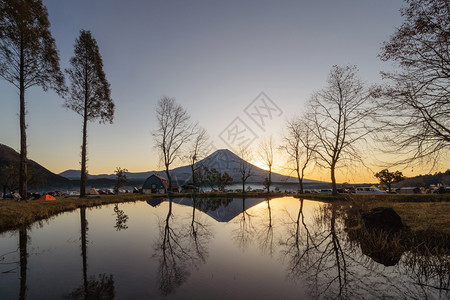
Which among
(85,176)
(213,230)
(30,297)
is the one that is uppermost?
(85,176)

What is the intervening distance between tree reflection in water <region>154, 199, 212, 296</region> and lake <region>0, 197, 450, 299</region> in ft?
0.09

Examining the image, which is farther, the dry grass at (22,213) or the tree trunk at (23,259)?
the dry grass at (22,213)

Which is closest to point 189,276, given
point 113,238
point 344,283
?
point 344,283

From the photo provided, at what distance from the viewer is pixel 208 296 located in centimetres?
387

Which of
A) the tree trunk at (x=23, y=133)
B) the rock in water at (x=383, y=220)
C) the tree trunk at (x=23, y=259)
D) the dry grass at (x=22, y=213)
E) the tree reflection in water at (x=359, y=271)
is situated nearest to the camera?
the tree trunk at (x=23, y=259)

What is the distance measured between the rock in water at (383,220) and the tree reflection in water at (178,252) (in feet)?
21.2

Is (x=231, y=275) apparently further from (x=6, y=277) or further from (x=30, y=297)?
(x=6, y=277)

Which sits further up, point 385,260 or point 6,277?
point 6,277

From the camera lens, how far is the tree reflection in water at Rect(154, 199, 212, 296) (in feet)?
15.0

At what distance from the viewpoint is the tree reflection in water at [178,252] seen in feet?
15.0

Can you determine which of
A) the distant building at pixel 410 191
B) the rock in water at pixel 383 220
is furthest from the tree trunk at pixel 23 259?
the distant building at pixel 410 191

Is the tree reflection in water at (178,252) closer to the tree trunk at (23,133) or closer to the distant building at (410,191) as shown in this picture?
the tree trunk at (23,133)

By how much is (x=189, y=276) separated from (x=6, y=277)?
3.80 metres

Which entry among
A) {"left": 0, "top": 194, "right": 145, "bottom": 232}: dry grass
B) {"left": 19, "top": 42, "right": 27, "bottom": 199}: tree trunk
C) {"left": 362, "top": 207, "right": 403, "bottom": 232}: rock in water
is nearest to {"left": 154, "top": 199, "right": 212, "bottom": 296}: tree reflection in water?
{"left": 362, "top": 207, "right": 403, "bottom": 232}: rock in water
